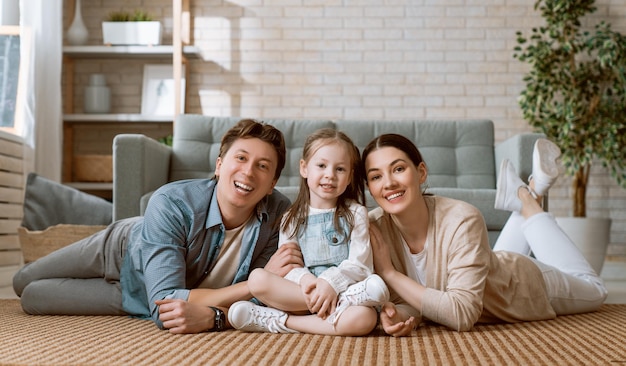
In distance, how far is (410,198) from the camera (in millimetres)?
1834

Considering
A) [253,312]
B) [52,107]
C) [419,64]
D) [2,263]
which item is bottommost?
[2,263]

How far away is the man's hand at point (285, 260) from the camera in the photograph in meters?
1.76

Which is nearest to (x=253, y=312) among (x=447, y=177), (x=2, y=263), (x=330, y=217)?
(x=330, y=217)

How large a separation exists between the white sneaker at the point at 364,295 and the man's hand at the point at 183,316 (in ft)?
1.01

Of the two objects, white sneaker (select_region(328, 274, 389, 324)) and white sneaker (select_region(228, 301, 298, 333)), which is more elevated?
white sneaker (select_region(328, 274, 389, 324))

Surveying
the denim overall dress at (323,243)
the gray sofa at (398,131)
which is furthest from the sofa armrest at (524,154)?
the denim overall dress at (323,243)

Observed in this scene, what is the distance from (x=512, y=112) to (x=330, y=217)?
3.16 metres

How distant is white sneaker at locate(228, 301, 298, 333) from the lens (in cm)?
174

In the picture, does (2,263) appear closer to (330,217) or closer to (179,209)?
(179,209)

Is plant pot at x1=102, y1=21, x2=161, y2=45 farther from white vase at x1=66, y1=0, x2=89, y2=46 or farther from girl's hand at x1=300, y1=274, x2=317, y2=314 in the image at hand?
girl's hand at x1=300, y1=274, x2=317, y2=314

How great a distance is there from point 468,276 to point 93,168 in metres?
3.20

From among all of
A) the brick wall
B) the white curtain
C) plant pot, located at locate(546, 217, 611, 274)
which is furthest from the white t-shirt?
the brick wall

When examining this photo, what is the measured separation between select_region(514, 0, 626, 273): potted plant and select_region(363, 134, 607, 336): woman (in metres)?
2.35

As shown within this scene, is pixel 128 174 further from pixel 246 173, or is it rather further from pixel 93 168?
pixel 93 168
